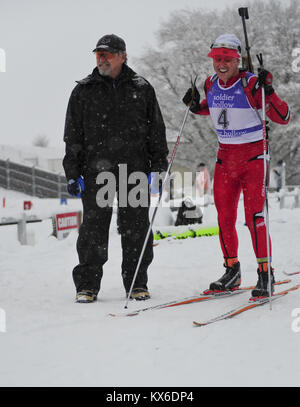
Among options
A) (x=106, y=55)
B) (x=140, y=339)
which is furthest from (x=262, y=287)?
(x=106, y=55)

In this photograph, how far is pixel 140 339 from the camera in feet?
10.0

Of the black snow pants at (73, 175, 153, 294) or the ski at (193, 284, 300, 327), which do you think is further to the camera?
the black snow pants at (73, 175, 153, 294)

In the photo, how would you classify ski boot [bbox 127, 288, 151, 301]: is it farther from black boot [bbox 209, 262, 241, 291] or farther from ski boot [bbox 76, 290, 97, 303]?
black boot [bbox 209, 262, 241, 291]

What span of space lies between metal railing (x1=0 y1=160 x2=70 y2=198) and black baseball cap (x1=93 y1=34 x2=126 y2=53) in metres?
27.1

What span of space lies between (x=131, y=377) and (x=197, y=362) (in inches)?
14.0

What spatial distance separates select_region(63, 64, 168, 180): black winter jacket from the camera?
439 centimetres

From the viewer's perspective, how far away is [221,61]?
4199 mm

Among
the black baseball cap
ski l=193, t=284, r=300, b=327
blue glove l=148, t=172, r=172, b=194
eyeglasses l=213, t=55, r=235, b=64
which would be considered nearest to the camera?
ski l=193, t=284, r=300, b=327

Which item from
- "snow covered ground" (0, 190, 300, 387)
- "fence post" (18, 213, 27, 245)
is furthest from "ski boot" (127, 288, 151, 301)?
"fence post" (18, 213, 27, 245)

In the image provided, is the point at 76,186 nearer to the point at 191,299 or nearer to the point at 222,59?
the point at 191,299

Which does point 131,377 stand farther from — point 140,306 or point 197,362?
point 140,306

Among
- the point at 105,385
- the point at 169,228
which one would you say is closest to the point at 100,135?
the point at 105,385
